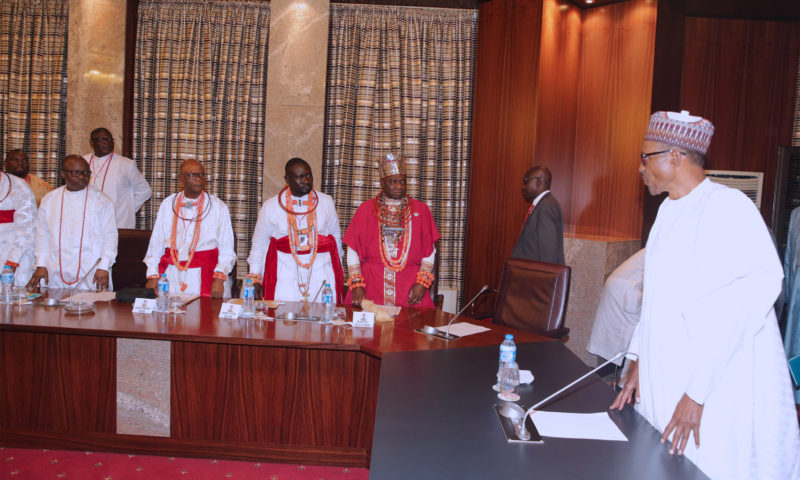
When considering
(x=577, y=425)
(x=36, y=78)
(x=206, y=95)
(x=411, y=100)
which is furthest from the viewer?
(x=36, y=78)

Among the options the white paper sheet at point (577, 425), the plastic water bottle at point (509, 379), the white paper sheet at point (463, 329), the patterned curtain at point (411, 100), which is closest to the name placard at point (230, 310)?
the white paper sheet at point (463, 329)

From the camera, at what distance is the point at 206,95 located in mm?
6043

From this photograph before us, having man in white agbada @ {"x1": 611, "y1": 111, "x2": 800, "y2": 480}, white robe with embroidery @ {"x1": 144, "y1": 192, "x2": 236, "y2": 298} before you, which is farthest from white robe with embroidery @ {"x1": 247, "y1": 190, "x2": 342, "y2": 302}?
man in white agbada @ {"x1": 611, "y1": 111, "x2": 800, "y2": 480}

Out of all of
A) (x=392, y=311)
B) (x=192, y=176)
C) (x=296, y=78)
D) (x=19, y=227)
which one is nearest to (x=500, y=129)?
(x=296, y=78)

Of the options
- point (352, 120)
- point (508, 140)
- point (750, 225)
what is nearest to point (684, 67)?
point (508, 140)

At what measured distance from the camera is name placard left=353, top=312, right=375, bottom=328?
3025 mm

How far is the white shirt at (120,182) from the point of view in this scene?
210 inches

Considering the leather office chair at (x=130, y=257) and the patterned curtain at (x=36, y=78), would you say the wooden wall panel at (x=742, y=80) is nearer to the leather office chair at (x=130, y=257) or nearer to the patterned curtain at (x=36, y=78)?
the leather office chair at (x=130, y=257)

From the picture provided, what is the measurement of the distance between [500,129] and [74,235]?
12.0ft

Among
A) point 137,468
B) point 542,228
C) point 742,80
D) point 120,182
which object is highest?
point 742,80

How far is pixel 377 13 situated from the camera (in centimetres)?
594

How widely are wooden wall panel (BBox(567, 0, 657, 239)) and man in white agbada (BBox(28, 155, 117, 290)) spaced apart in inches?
166

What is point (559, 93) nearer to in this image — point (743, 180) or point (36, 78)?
point (743, 180)

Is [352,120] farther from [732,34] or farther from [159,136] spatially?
[732,34]
